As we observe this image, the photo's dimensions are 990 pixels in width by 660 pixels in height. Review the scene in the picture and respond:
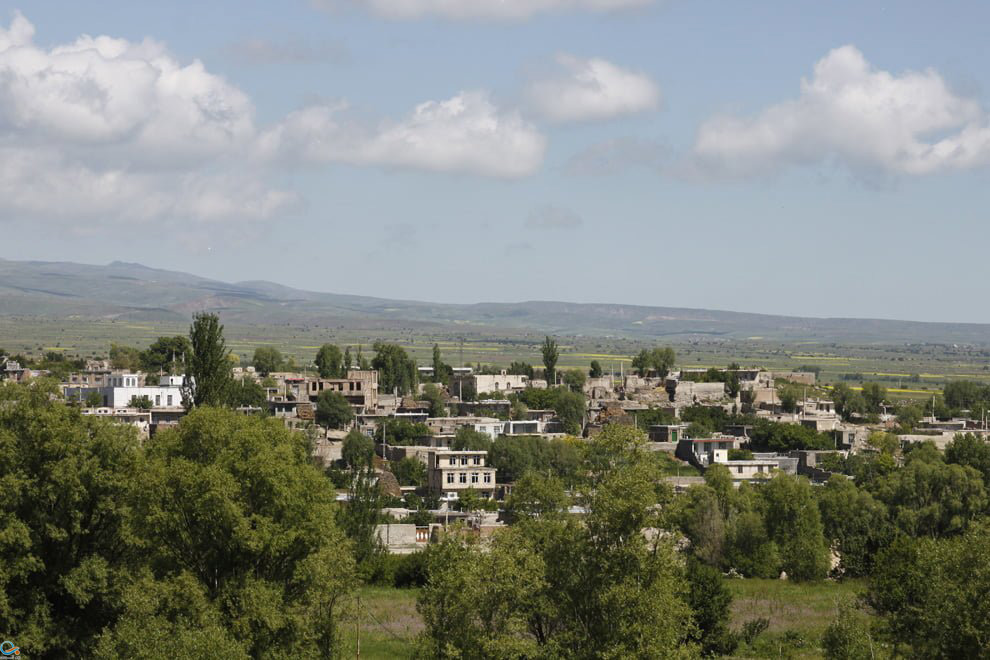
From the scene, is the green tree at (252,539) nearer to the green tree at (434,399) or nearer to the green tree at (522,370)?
the green tree at (434,399)

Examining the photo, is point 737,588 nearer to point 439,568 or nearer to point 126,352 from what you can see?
point 439,568

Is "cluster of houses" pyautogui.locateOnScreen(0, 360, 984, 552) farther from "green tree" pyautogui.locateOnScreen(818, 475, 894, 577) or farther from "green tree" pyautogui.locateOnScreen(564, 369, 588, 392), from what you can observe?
"green tree" pyautogui.locateOnScreen(818, 475, 894, 577)

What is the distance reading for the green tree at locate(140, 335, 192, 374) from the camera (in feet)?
316

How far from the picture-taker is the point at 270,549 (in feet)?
92.6

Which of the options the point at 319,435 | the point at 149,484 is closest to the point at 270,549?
the point at 149,484

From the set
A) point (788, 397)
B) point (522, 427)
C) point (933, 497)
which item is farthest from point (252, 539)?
point (788, 397)

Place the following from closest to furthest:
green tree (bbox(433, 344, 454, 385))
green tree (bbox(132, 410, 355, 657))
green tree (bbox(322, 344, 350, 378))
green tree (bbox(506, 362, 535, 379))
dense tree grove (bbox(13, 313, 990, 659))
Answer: dense tree grove (bbox(13, 313, 990, 659)) → green tree (bbox(132, 410, 355, 657)) → green tree (bbox(322, 344, 350, 378)) → green tree (bbox(433, 344, 454, 385)) → green tree (bbox(506, 362, 535, 379))

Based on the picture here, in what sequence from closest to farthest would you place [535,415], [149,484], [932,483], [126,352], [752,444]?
[149,484]
[932,483]
[752,444]
[535,415]
[126,352]

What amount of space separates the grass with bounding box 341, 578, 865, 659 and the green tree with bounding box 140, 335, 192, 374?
55054mm

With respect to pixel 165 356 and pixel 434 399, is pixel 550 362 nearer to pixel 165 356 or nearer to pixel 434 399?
pixel 434 399

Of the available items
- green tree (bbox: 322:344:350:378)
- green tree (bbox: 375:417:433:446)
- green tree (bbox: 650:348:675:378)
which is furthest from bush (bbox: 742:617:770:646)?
green tree (bbox: 650:348:675:378)

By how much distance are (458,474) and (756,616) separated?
2543cm

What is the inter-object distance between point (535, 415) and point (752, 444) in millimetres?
13026

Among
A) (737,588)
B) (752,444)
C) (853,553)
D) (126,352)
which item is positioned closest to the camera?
(737,588)
